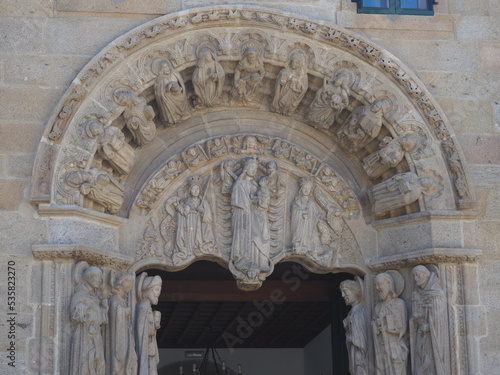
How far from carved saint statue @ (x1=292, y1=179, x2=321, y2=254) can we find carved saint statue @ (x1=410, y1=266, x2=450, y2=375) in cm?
95

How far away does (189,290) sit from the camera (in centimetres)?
1230

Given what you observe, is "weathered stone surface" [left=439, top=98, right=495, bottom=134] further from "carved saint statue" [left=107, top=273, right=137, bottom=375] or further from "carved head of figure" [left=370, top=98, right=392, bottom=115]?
"carved saint statue" [left=107, top=273, right=137, bottom=375]

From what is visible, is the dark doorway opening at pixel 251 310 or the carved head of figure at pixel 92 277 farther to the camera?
the dark doorway opening at pixel 251 310

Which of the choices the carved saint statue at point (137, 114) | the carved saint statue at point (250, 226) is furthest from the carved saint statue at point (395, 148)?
the carved saint statue at point (137, 114)

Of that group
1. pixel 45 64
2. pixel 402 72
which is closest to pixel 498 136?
pixel 402 72

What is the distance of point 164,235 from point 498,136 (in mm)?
2934

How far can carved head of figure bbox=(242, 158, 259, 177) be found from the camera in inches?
385

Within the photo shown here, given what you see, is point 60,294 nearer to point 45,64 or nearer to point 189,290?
point 45,64

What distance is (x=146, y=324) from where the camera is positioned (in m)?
9.34

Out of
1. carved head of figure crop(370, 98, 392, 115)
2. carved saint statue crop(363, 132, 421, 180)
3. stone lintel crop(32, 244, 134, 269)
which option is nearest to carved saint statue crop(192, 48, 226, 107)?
carved head of figure crop(370, 98, 392, 115)

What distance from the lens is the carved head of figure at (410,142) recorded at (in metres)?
9.55

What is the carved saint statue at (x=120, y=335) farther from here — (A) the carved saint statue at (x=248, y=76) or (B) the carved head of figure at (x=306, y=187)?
(A) the carved saint statue at (x=248, y=76)

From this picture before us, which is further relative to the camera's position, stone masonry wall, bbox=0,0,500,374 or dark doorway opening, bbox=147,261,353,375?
dark doorway opening, bbox=147,261,353,375

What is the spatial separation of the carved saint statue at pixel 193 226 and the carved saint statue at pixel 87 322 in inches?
36.7
